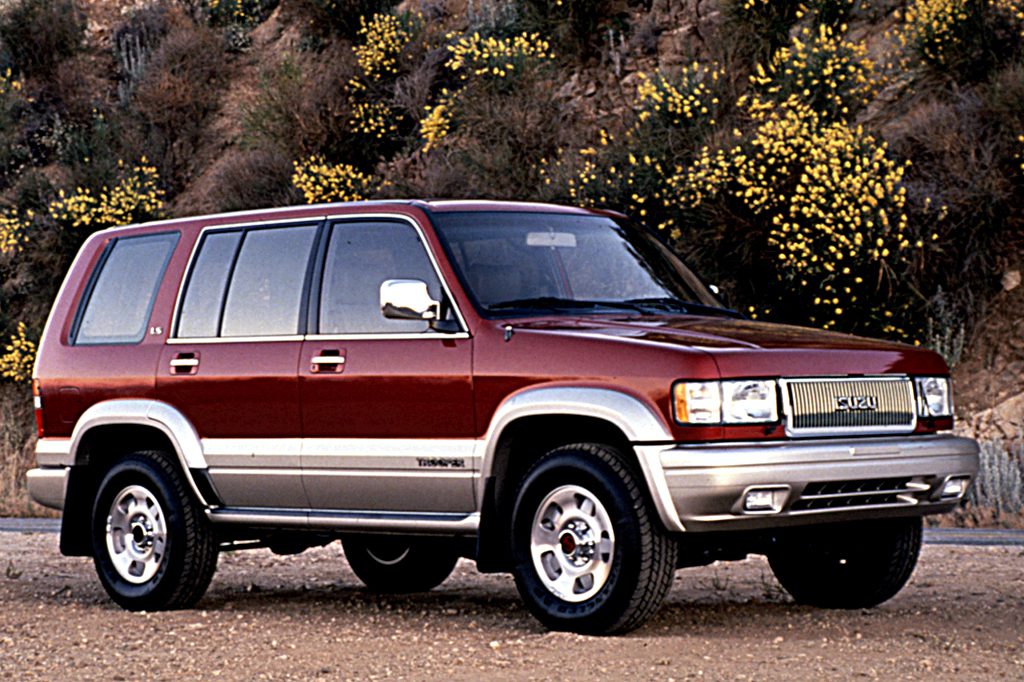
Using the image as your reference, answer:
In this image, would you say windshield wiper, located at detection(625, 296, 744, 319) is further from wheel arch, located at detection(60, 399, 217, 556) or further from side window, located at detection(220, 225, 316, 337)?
wheel arch, located at detection(60, 399, 217, 556)

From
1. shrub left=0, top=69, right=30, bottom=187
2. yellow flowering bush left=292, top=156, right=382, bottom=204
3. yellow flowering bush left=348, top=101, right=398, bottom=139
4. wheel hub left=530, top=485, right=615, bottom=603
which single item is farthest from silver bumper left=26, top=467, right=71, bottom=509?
shrub left=0, top=69, right=30, bottom=187

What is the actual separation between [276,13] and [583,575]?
34.3 m

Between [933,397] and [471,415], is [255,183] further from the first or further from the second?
[933,397]

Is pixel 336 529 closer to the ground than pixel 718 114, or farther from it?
closer to the ground

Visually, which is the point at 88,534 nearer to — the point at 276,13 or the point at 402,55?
the point at 402,55

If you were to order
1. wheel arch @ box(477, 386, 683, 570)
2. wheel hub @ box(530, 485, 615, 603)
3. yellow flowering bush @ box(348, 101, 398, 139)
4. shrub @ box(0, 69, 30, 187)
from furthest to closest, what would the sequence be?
shrub @ box(0, 69, 30, 187) < yellow flowering bush @ box(348, 101, 398, 139) < wheel hub @ box(530, 485, 615, 603) < wheel arch @ box(477, 386, 683, 570)

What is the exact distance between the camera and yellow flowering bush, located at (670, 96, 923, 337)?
66.6 ft

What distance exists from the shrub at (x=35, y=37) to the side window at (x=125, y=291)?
31330mm

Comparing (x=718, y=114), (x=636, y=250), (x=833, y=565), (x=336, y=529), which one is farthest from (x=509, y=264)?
(x=718, y=114)

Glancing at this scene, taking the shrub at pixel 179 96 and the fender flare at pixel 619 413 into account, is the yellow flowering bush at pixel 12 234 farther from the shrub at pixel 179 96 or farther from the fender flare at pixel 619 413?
the fender flare at pixel 619 413

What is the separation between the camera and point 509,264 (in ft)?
31.0

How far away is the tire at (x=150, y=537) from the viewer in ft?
33.6

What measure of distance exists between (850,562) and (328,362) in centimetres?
291

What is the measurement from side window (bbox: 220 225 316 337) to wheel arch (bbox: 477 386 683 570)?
60.2 inches
